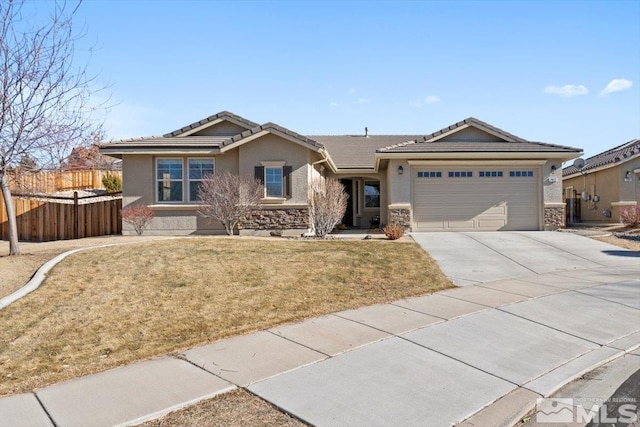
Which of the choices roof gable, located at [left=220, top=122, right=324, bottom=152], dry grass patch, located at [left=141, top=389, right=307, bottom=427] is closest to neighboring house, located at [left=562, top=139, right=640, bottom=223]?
roof gable, located at [left=220, top=122, right=324, bottom=152]

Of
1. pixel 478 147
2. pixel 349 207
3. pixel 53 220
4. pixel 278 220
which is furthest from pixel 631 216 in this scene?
pixel 53 220

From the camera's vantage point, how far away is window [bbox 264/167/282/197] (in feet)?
57.7

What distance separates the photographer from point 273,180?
17641mm

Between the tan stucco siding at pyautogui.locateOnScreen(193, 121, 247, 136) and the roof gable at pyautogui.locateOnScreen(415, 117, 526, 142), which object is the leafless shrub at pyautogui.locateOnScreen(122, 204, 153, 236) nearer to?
the tan stucco siding at pyautogui.locateOnScreen(193, 121, 247, 136)

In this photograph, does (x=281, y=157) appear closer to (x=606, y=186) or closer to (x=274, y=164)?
(x=274, y=164)

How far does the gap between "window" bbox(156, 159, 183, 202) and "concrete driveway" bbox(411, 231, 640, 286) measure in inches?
358

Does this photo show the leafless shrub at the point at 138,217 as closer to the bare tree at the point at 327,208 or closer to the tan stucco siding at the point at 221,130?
the tan stucco siding at the point at 221,130

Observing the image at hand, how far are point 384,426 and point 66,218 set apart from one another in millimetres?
17196

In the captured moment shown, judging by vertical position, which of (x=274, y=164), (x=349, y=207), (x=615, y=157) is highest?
(x=615, y=157)

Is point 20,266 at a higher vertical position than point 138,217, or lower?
lower

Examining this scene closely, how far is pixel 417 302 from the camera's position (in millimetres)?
7871

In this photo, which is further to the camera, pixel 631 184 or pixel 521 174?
pixel 631 184

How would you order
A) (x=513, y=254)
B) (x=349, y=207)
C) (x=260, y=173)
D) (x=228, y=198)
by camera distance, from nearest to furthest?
(x=513, y=254) < (x=228, y=198) < (x=260, y=173) < (x=349, y=207)

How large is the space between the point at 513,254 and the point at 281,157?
886cm
